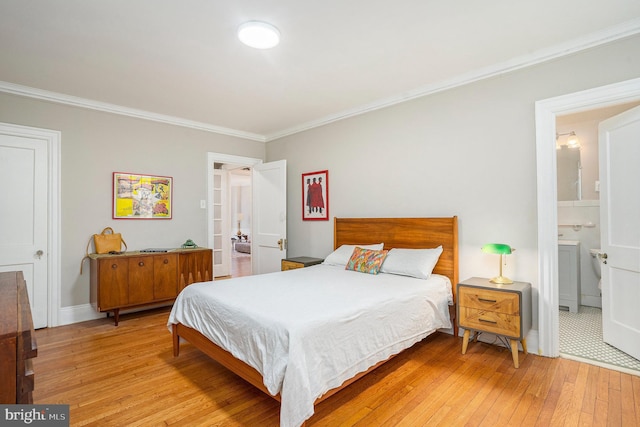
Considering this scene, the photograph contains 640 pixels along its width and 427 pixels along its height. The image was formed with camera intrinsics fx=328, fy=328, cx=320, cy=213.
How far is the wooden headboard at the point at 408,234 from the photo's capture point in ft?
10.9

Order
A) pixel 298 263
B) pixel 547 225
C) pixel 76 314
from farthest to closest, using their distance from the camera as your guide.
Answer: pixel 298 263
pixel 76 314
pixel 547 225

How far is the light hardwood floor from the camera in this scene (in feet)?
6.54

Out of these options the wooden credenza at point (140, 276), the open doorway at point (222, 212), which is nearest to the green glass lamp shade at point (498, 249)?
the wooden credenza at point (140, 276)

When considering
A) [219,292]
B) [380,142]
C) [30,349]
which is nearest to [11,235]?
[219,292]

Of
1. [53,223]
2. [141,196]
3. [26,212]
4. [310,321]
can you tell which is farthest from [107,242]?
[310,321]

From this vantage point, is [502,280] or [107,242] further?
[107,242]

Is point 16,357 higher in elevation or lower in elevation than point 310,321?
higher

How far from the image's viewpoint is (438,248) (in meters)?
3.36

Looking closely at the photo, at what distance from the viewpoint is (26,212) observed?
3.59 m

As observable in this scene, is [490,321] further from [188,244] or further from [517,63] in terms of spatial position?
[188,244]

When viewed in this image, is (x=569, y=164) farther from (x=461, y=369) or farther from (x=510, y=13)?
(x=461, y=369)

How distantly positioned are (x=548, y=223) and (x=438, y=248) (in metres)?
0.97

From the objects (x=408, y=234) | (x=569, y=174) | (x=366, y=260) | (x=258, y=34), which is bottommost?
(x=366, y=260)

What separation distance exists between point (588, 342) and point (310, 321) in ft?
9.43
